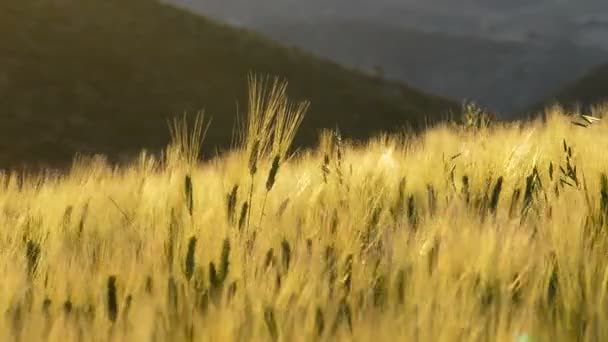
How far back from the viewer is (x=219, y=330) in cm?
96

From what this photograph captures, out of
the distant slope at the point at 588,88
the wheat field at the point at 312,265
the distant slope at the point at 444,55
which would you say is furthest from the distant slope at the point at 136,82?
the distant slope at the point at 444,55

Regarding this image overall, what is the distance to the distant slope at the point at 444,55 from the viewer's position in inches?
5448

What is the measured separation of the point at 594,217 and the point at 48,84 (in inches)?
851

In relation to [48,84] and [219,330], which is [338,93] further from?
[219,330]

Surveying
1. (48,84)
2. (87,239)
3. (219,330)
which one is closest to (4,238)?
(87,239)

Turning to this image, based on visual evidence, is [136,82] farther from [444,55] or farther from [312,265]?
[444,55]

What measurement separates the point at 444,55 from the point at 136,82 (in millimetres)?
152134

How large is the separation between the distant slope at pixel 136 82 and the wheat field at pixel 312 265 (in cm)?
1569

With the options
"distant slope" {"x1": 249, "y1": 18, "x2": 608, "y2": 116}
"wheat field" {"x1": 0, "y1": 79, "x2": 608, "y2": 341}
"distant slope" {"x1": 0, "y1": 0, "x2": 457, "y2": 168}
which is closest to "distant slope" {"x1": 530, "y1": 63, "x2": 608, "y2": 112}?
"distant slope" {"x1": 0, "y1": 0, "x2": 457, "y2": 168}

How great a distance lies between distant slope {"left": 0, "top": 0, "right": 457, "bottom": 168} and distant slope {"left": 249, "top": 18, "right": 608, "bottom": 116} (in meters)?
110

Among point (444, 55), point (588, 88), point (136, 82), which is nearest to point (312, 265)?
point (136, 82)

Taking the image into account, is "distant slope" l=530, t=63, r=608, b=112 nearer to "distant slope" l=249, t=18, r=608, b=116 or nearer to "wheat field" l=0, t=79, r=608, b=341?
"wheat field" l=0, t=79, r=608, b=341

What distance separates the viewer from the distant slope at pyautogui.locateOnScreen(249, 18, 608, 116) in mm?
138375

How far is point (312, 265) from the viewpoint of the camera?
1229mm
